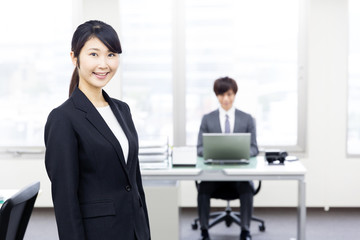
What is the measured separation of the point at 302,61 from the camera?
5309mm

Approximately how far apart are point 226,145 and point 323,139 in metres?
1.79

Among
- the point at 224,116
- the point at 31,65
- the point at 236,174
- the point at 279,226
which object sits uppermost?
the point at 31,65

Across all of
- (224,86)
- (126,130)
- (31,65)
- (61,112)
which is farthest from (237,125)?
(61,112)

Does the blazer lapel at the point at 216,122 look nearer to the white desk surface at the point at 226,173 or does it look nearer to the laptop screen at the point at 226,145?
the laptop screen at the point at 226,145

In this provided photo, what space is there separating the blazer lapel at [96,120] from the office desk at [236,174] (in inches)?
76.2

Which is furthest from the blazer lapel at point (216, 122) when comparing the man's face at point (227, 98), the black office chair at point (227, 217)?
the black office chair at point (227, 217)

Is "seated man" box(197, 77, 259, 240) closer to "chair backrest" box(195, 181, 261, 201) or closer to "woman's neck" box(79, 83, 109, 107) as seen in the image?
"chair backrest" box(195, 181, 261, 201)

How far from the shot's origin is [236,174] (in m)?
3.70

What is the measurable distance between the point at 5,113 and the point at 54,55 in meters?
0.85

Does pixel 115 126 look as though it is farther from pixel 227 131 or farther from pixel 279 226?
pixel 279 226

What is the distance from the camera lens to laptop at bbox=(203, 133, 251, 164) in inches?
153

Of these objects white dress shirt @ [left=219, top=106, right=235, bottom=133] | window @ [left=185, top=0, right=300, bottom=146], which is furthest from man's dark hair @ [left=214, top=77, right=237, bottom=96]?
window @ [left=185, top=0, right=300, bottom=146]

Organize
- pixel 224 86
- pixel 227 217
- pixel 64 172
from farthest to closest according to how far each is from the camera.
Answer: pixel 227 217 → pixel 224 86 → pixel 64 172

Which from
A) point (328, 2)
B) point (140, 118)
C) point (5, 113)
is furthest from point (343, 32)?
point (5, 113)
